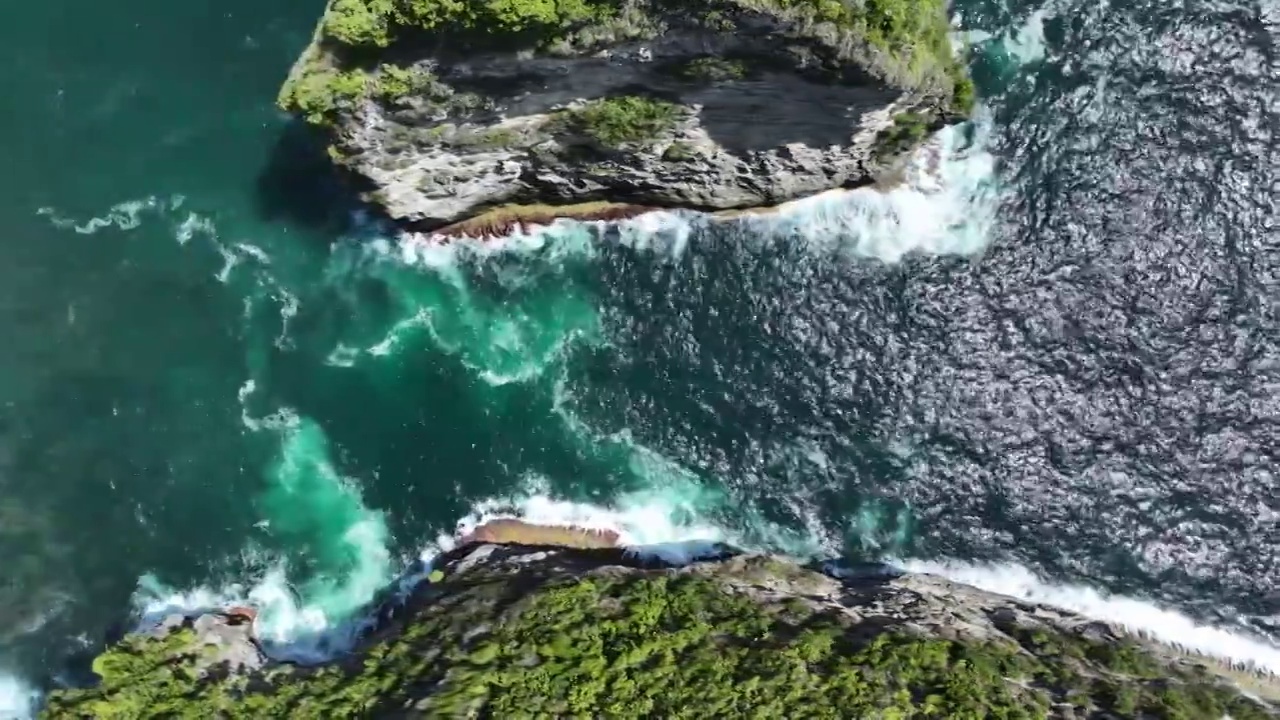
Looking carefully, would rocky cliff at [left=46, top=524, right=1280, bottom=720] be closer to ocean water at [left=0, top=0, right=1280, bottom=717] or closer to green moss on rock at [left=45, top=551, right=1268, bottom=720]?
green moss on rock at [left=45, top=551, right=1268, bottom=720]

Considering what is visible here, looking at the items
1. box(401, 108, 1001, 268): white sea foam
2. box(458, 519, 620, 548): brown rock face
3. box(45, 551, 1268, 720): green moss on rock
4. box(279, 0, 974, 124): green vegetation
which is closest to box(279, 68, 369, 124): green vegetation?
box(279, 0, 974, 124): green vegetation

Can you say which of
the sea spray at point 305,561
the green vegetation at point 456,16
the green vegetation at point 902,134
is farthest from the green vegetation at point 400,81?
the green vegetation at point 902,134

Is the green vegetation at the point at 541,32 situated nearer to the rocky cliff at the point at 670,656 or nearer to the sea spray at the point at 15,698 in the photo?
the rocky cliff at the point at 670,656

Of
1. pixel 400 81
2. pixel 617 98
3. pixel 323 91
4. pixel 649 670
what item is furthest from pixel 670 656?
pixel 323 91

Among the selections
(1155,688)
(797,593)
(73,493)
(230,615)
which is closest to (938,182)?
(797,593)

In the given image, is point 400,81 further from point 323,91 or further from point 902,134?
point 902,134
